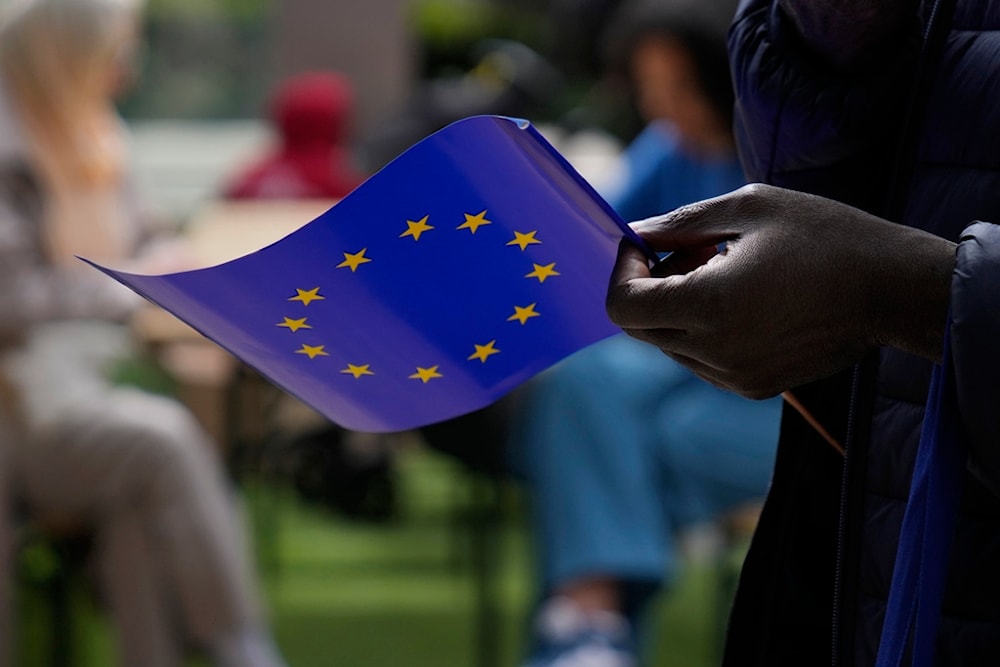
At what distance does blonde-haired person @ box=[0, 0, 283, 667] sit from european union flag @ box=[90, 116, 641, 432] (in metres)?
1.86

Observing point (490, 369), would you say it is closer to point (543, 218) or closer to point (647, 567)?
point (543, 218)

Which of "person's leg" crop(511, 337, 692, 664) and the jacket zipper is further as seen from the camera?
"person's leg" crop(511, 337, 692, 664)

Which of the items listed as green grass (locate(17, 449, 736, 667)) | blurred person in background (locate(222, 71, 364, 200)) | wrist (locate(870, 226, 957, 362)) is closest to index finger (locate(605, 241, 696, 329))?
wrist (locate(870, 226, 957, 362))

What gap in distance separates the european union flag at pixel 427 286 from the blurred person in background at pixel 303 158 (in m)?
3.41

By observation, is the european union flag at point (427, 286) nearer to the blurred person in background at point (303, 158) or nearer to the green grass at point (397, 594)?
the green grass at point (397, 594)

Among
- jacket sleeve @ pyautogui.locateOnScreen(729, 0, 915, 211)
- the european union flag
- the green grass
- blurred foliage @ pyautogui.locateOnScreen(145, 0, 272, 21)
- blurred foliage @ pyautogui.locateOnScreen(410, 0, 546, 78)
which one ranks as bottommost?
the green grass

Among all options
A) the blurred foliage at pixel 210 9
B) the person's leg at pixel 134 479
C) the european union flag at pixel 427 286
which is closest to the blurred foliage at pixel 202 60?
the blurred foliage at pixel 210 9

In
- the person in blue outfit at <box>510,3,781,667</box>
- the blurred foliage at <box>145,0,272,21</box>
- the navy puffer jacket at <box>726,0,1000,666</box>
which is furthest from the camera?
the blurred foliage at <box>145,0,272,21</box>

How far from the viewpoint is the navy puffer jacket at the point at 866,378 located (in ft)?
2.91

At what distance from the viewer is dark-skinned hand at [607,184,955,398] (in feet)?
2.63

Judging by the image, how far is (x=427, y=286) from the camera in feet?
3.28

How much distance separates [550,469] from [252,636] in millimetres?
649

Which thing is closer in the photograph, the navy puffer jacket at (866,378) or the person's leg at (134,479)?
the navy puffer jacket at (866,378)

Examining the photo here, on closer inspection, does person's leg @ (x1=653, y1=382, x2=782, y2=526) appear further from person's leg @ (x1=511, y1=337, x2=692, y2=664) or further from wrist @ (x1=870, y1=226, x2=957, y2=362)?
wrist @ (x1=870, y1=226, x2=957, y2=362)
